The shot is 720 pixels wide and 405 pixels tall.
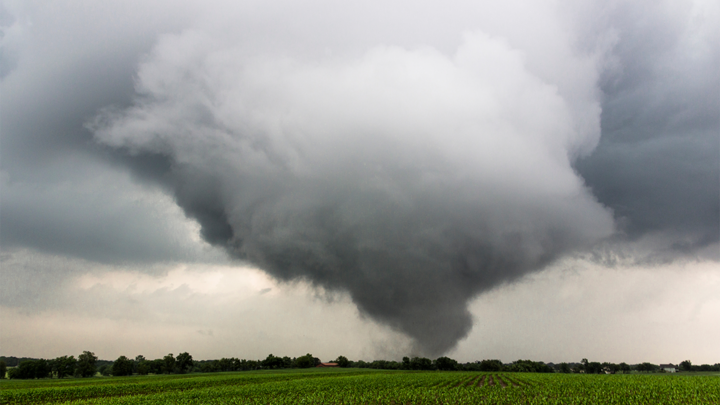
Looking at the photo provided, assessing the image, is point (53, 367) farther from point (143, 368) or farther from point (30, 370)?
point (143, 368)

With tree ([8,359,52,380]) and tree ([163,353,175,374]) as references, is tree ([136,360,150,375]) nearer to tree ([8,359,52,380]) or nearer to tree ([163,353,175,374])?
tree ([163,353,175,374])

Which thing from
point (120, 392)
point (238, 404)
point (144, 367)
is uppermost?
point (238, 404)

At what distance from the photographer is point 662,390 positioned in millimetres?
56375

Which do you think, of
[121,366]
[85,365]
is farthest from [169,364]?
[85,365]

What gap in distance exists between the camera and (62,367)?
151m

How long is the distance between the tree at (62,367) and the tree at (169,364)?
121 feet

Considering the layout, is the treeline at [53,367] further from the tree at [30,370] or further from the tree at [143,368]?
the tree at [143,368]

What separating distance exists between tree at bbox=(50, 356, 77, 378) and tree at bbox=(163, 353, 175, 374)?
121ft

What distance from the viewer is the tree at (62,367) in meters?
151

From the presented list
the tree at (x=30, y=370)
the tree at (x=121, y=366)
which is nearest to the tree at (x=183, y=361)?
the tree at (x=121, y=366)

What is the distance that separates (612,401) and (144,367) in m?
200

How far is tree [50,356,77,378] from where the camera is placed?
151 m

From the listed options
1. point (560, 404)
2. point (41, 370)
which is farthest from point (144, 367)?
point (560, 404)

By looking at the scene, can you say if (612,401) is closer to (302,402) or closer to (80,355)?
(302,402)
